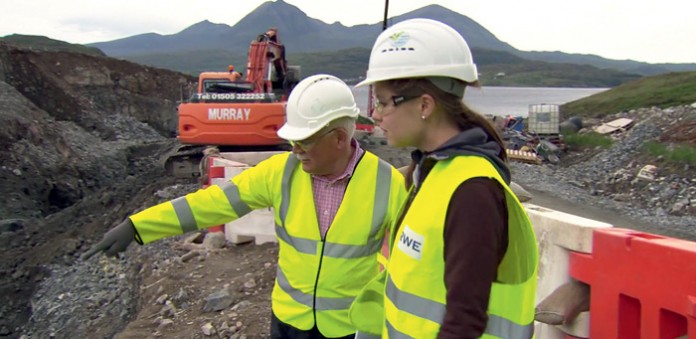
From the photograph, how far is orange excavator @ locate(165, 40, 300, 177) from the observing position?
14562 mm

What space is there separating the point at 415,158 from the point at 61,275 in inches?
366

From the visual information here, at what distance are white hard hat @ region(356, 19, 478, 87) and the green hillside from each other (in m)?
30.2

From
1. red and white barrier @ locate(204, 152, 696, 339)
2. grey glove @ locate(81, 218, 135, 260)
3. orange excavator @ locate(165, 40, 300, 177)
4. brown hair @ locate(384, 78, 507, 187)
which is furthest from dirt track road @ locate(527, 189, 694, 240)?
brown hair @ locate(384, 78, 507, 187)

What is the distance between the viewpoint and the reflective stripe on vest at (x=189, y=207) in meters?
3.51

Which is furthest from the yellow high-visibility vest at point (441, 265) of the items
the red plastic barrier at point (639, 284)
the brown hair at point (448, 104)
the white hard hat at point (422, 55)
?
the red plastic barrier at point (639, 284)

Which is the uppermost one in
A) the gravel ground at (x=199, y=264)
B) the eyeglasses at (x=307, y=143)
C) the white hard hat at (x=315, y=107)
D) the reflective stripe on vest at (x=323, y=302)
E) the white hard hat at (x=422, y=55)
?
the white hard hat at (x=422, y=55)

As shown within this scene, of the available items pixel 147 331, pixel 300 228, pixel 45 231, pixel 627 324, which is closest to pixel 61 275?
pixel 45 231

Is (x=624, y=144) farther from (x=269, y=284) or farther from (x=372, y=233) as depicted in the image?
(x=372, y=233)

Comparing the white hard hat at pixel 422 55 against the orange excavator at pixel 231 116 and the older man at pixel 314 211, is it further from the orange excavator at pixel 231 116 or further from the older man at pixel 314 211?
the orange excavator at pixel 231 116

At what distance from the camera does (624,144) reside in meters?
23.1

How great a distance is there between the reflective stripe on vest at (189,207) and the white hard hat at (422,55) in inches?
53.7

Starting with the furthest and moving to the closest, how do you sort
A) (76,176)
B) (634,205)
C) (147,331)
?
(76,176) → (634,205) → (147,331)

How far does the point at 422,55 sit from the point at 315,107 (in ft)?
4.07

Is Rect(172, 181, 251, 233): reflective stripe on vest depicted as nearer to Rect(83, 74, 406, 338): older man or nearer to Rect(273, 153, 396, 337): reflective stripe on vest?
Rect(83, 74, 406, 338): older man
